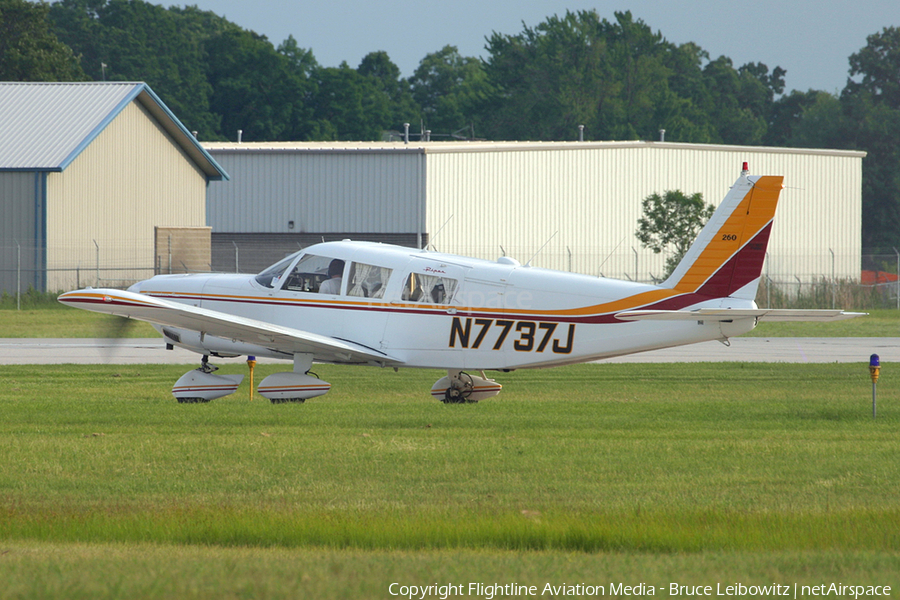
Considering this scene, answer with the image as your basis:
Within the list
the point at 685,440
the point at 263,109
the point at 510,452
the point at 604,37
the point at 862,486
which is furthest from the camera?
the point at 604,37

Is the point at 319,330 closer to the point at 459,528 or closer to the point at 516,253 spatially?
the point at 459,528

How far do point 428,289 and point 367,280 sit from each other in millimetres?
884

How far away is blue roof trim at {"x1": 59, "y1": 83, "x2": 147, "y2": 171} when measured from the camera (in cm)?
3572

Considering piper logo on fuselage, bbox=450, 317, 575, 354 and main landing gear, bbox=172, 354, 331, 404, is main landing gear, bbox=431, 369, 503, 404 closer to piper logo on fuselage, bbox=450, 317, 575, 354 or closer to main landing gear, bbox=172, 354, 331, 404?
piper logo on fuselage, bbox=450, 317, 575, 354

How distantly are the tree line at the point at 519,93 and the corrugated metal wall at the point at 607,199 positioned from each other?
25.8m

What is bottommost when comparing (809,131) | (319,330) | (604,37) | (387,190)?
(319,330)

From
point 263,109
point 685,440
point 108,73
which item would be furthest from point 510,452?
point 108,73

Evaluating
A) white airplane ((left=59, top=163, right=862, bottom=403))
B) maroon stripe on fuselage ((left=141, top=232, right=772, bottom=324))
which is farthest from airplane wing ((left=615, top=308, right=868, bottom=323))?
maroon stripe on fuselage ((left=141, top=232, right=772, bottom=324))

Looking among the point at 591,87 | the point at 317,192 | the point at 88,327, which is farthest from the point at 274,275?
the point at 591,87

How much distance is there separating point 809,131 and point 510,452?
86.4 metres

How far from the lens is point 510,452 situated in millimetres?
10219

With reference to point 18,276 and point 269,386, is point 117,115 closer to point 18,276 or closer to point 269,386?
point 18,276

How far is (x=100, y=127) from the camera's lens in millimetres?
37531

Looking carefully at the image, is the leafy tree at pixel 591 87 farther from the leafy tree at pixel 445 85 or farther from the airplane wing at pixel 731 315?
the airplane wing at pixel 731 315
